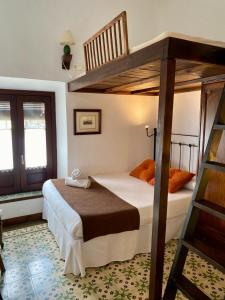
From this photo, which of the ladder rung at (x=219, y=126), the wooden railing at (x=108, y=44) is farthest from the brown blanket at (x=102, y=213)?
the wooden railing at (x=108, y=44)

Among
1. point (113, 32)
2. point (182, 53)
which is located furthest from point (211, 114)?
point (113, 32)

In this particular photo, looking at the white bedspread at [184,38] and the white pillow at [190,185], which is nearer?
the white bedspread at [184,38]

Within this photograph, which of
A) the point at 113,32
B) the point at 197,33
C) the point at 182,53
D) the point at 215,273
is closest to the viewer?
the point at 182,53

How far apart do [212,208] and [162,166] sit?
0.41 meters

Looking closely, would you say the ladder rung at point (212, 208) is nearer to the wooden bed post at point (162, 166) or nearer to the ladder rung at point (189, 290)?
the wooden bed post at point (162, 166)

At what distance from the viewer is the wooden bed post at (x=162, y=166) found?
1516 mm

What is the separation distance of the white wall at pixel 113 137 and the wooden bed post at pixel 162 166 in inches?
85.6

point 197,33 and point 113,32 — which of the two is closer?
point 113,32

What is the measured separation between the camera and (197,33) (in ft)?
10.2

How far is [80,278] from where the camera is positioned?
7.30ft

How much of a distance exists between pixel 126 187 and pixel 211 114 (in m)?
1.53

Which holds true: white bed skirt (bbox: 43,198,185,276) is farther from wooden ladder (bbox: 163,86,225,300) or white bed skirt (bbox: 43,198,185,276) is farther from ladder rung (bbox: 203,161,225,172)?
ladder rung (bbox: 203,161,225,172)

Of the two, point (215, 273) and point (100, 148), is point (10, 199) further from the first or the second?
point (215, 273)

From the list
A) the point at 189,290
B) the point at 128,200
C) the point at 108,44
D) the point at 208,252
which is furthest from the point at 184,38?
the point at 128,200
